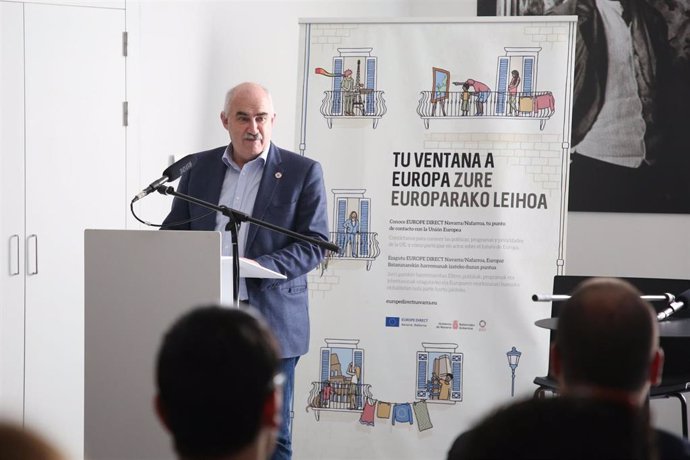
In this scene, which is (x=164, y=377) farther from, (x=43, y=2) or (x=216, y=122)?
(x=216, y=122)

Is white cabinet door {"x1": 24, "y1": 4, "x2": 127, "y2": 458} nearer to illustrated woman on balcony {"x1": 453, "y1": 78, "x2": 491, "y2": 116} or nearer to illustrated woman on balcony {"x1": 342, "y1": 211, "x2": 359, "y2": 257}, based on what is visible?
illustrated woman on balcony {"x1": 342, "y1": 211, "x2": 359, "y2": 257}

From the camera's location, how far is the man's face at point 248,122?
3662mm

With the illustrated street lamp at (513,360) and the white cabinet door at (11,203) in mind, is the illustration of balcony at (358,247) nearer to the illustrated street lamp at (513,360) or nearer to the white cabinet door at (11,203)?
the illustrated street lamp at (513,360)

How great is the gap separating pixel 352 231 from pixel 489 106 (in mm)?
901

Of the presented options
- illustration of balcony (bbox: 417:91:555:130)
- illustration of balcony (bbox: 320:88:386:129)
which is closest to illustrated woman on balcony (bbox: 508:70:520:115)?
illustration of balcony (bbox: 417:91:555:130)

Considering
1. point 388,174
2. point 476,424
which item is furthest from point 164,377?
point 388,174

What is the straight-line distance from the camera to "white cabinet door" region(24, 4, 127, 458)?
4590 millimetres

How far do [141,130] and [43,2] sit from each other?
2.68ft

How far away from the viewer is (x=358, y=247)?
4.64 m

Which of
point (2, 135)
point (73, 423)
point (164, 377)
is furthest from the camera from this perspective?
point (73, 423)

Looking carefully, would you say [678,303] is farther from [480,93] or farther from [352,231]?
[352,231]

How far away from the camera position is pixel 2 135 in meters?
4.45

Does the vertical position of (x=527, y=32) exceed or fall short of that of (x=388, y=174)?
it exceeds it

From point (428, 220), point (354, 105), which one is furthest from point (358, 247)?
point (354, 105)
